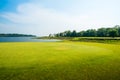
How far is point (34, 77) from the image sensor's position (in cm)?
633

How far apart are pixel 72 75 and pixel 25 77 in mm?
2567

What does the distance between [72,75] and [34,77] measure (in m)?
2.10

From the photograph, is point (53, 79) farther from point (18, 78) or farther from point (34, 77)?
point (18, 78)

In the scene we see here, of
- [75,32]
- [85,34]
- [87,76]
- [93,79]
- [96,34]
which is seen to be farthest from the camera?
[75,32]

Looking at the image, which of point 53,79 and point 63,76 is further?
point 63,76

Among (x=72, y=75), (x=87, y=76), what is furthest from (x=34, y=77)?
(x=87, y=76)

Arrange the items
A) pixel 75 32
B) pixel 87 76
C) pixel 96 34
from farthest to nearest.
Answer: pixel 75 32
pixel 96 34
pixel 87 76

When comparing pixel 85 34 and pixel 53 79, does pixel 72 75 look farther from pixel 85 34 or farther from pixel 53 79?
pixel 85 34

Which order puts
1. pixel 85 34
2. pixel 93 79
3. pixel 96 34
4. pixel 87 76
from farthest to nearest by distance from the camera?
pixel 85 34 → pixel 96 34 → pixel 87 76 → pixel 93 79

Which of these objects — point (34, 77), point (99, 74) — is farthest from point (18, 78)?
point (99, 74)

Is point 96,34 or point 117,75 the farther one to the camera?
point 96,34

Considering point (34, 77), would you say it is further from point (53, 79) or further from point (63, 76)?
point (63, 76)

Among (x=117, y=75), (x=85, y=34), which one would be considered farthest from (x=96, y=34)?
(x=117, y=75)

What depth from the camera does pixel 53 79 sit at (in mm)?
6035
